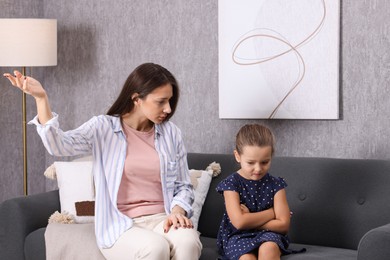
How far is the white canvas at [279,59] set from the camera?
380cm

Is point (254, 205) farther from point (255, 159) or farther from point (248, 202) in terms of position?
point (255, 159)

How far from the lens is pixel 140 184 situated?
3195mm

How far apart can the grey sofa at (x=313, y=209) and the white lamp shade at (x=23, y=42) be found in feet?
3.13

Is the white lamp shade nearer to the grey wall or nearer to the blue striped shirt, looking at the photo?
the grey wall

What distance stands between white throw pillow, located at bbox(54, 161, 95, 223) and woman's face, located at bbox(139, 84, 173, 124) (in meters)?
0.77

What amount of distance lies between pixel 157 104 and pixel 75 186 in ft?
2.89

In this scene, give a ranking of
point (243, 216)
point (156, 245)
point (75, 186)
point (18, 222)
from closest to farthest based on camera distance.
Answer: point (156, 245)
point (243, 216)
point (18, 222)
point (75, 186)

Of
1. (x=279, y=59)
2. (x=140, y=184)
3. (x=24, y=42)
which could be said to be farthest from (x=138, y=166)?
(x=24, y=42)

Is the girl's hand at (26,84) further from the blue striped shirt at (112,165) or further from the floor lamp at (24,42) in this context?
the floor lamp at (24,42)

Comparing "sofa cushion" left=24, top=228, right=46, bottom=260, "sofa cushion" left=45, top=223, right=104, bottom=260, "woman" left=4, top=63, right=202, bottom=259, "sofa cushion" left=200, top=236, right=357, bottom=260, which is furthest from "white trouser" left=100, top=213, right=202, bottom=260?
"sofa cushion" left=24, top=228, right=46, bottom=260

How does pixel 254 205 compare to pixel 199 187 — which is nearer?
pixel 254 205

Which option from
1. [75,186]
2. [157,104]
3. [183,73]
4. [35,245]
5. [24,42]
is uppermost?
[24,42]

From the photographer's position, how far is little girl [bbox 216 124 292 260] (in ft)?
10.2

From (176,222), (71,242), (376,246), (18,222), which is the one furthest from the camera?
(18,222)
